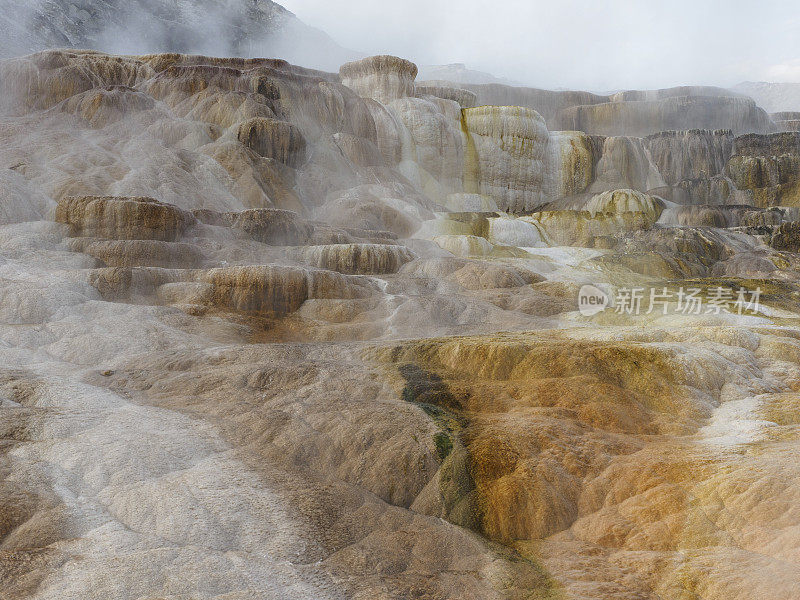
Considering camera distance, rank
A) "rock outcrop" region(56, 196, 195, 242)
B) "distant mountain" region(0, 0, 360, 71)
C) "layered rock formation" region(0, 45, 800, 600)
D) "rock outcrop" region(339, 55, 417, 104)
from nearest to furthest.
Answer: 1. "layered rock formation" region(0, 45, 800, 600)
2. "rock outcrop" region(56, 196, 195, 242)
3. "rock outcrop" region(339, 55, 417, 104)
4. "distant mountain" region(0, 0, 360, 71)

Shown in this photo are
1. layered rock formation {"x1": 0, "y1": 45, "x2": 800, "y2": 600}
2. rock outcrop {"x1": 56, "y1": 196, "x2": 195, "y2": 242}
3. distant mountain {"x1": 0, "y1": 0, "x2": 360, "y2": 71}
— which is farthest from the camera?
distant mountain {"x1": 0, "y1": 0, "x2": 360, "y2": 71}

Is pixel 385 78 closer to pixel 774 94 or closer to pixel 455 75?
pixel 455 75

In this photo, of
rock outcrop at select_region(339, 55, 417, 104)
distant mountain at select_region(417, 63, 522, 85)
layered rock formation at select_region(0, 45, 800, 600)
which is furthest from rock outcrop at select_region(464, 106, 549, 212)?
distant mountain at select_region(417, 63, 522, 85)

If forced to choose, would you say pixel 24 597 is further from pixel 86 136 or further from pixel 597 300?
pixel 86 136

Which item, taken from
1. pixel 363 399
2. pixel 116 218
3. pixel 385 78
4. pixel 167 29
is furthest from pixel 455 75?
pixel 363 399

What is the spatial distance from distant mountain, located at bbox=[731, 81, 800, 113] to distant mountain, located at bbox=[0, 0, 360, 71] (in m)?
35.4

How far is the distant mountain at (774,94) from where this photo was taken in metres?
52.5

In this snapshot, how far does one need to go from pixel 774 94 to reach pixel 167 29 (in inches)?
1994

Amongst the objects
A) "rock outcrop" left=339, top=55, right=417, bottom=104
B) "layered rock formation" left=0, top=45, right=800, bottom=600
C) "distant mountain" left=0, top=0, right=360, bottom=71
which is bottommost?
"layered rock formation" left=0, top=45, right=800, bottom=600

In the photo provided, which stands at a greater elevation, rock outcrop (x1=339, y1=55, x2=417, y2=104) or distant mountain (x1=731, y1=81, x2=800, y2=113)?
distant mountain (x1=731, y1=81, x2=800, y2=113)

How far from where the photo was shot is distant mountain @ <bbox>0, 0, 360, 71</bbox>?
33312 millimetres

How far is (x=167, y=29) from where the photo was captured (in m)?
42.9

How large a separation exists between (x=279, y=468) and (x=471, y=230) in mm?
12974

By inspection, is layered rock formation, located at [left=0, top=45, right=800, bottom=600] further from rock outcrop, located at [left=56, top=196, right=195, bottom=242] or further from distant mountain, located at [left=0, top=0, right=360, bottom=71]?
distant mountain, located at [left=0, top=0, right=360, bottom=71]
